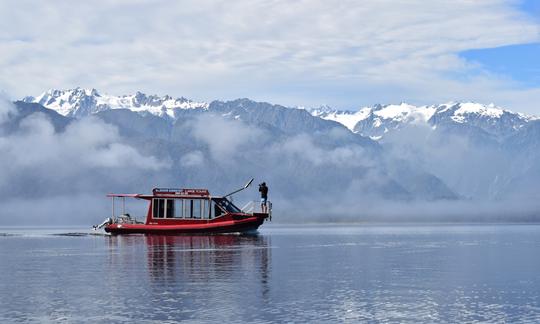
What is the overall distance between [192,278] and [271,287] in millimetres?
7914

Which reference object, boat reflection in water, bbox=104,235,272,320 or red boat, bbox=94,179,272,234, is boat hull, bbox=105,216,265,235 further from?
boat reflection in water, bbox=104,235,272,320

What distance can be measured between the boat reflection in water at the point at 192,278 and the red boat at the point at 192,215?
109ft

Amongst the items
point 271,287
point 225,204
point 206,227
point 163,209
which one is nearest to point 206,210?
point 225,204

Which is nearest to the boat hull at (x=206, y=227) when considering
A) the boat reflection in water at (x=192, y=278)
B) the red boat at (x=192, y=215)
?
the red boat at (x=192, y=215)

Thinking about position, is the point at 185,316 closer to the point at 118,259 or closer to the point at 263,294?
the point at 263,294

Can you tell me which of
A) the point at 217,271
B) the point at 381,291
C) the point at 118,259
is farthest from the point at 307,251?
the point at 381,291

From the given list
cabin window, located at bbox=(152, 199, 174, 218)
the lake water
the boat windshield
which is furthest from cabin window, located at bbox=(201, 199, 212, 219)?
the lake water

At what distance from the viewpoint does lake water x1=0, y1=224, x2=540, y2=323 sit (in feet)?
161

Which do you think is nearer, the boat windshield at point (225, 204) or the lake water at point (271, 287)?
the lake water at point (271, 287)

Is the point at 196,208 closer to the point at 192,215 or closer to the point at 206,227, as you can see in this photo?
the point at 192,215

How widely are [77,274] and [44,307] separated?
1909cm

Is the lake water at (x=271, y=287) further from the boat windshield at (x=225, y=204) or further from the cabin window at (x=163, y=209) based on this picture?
the cabin window at (x=163, y=209)

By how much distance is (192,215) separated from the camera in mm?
Answer: 142000

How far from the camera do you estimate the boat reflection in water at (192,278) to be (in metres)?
51.8
